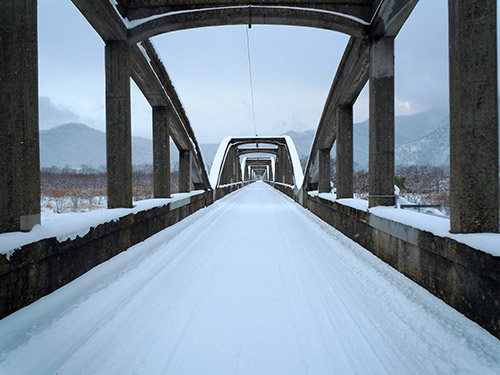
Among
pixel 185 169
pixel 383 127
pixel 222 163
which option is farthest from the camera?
pixel 222 163

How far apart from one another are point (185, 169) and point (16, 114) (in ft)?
31.8

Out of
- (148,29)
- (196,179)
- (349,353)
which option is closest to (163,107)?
(148,29)

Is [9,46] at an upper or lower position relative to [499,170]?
upper

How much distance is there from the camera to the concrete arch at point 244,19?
20.9 ft

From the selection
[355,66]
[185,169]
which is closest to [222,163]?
[185,169]

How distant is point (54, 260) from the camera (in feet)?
11.6

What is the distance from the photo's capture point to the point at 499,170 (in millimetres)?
3250

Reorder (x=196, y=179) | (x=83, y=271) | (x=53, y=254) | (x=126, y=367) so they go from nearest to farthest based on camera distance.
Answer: (x=126, y=367)
(x=53, y=254)
(x=83, y=271)
(x=196, y=179)

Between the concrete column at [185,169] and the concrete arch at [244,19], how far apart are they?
657 cm

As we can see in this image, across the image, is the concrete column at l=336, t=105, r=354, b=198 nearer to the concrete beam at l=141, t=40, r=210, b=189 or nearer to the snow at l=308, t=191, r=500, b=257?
the snow at l=308, t=191, r=500, b=257

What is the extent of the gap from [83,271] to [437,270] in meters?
4.39

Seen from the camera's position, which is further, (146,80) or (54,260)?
(146,80)

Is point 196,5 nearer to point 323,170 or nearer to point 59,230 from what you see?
point 59,230

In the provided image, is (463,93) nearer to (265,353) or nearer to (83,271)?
(265,353)
